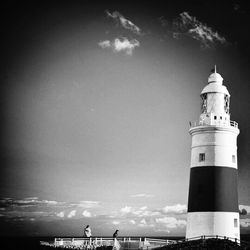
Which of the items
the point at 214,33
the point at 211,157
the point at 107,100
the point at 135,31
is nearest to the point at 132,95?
the point at 107,100

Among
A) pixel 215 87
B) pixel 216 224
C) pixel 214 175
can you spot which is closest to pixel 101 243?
pixel 216 224

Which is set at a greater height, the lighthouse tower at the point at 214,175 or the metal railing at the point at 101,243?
the lighthouse tower at the point at 214,175

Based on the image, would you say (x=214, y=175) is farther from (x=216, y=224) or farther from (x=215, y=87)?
(x=215, y=87)

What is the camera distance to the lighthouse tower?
655 inches

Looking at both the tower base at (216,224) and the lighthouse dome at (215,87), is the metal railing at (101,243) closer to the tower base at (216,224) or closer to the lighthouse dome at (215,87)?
the tower base at (216,224)

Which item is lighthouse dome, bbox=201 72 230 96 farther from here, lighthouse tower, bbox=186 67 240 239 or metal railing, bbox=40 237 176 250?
metal railing, bbox=40 237 176 250

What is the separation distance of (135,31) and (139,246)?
1119cm

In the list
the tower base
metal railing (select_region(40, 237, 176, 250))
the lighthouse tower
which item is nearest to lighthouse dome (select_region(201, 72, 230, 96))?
the lighthouse tower

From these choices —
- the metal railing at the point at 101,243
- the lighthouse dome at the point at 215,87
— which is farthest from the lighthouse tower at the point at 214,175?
the metal railing at the point at 101,243

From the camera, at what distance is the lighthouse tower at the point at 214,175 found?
16625 millimetres

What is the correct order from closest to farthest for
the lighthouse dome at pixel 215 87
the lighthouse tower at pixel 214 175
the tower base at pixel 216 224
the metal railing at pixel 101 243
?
the tower base at pixel 216 224 < the lighthouse tower at pixel 214 175 < the lighthouse dome at pixel 215 87 < the metal railing at pixel 101 243

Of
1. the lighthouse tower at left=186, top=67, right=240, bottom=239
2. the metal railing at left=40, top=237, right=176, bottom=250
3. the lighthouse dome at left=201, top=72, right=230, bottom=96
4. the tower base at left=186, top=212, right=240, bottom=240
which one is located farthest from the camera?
the metal railing at left=40, top=237, right=176, bottom=250

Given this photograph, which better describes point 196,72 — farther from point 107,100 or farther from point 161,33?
point 107,100

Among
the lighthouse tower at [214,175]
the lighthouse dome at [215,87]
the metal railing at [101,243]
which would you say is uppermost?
the lighthouse dome at [215,87]
